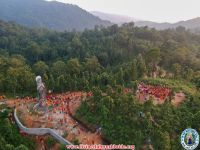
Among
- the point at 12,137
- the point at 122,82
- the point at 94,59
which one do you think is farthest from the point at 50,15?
the point at 12,137

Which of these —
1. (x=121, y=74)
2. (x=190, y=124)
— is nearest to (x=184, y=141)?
(x=190, y=124)

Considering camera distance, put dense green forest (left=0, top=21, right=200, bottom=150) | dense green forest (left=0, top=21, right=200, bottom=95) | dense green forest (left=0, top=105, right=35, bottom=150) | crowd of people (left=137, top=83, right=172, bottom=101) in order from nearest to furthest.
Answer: dense green forest (left=0, top=105, right=35, bottom=150), dense green forest (left=0, top=21, right=200, bottom=150), crowd of people (left=137, top=83, right=172, bottom=101), dense green forest (left=0, top=21, right=200, bottom=95)

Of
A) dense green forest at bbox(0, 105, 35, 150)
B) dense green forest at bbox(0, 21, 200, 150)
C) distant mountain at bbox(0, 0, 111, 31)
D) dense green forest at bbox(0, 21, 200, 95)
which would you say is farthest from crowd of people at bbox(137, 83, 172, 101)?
distant mountain at bbox(0, 0, 111, 31)

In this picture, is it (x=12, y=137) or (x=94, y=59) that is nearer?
(x=12, y=137)

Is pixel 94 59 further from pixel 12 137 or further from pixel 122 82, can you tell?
pixel 12 137

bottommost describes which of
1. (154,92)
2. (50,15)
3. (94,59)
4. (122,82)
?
(50,15)

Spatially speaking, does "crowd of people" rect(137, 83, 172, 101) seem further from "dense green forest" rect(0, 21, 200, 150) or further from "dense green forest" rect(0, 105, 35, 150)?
"dense green forest" rect(0, 105, 35, 150)

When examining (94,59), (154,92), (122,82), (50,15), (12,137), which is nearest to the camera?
(12,137)
